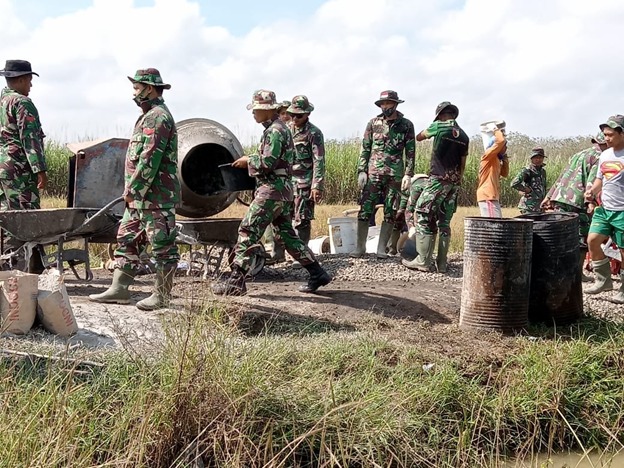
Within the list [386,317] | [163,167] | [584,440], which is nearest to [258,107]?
[163,167]

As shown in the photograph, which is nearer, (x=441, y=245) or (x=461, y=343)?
(x=461, y=343)

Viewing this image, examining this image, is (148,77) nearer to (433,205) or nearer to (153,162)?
(153,162)

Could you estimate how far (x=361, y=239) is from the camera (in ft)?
34.6

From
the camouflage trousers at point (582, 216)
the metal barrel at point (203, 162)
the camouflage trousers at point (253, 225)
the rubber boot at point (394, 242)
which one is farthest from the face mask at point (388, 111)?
the camouflage trousers at point (253, 225)

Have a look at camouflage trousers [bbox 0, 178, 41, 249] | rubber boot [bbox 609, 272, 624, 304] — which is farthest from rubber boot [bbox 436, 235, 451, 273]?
camouflage trousers [bbox 0, 178, 41, 249]

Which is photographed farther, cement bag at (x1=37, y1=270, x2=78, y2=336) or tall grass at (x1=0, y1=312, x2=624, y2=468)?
cement bag at (x1=37, y1=270, x2=78, y2=336)

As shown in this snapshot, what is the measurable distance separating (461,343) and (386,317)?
954 mm

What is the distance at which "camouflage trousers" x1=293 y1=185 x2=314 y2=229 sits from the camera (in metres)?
10.3

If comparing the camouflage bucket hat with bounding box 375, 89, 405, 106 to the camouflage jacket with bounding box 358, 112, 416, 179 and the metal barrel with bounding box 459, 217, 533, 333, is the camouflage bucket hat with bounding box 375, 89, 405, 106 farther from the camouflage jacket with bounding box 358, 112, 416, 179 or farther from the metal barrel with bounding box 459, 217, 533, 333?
the metal barrel with bounding box 459, 217, 533, 333

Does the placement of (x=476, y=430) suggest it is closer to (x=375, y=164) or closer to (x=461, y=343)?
(x=461, y=343)

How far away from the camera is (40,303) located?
19.0 ft

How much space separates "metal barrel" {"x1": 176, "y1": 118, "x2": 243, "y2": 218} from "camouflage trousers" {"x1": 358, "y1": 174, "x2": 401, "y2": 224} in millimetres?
1805

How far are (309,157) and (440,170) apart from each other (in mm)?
1710

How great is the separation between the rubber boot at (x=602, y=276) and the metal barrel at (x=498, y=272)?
1.94 metres
